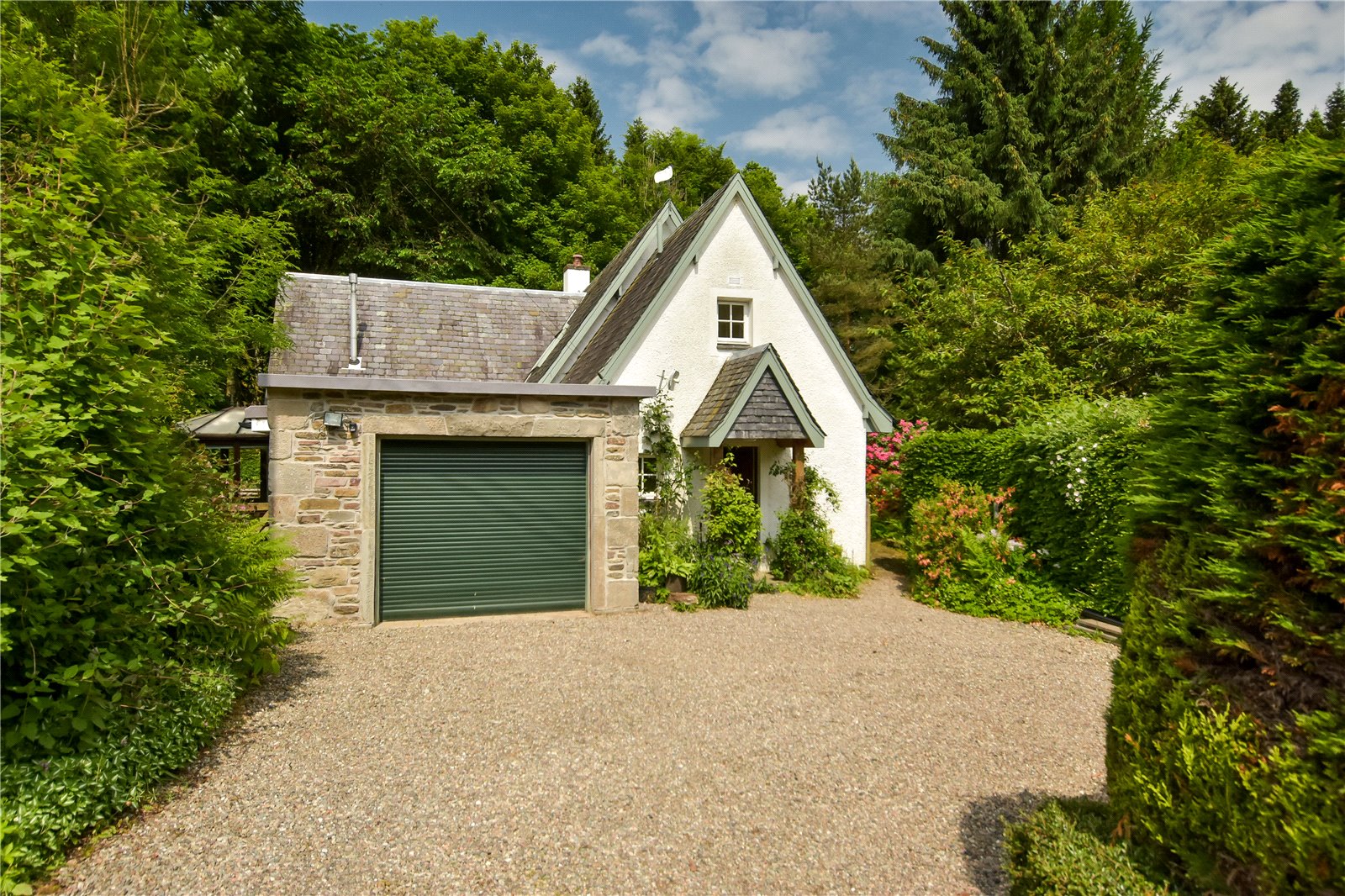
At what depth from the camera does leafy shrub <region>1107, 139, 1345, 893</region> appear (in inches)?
96.6

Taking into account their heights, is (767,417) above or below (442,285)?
below

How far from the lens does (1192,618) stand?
2.92 meters

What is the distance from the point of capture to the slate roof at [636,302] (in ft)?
41.7

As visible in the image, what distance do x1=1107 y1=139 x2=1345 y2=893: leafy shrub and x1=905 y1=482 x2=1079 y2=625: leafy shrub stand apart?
25.3 feet

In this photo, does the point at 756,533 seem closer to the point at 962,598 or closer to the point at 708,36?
the point at 962,598

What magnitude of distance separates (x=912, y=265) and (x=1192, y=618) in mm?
25211

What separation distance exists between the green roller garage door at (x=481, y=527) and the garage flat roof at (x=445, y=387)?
0.80m

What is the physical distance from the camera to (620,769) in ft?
17.0

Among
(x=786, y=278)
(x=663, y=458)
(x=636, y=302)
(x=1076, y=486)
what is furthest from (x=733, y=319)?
(x=1076, y=486)

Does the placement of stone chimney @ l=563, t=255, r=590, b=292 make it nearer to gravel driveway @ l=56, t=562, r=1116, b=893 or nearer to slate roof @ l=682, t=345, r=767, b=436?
slate roof @ l=682, t=345, r=767, b=436

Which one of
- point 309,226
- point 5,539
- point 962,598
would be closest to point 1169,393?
point 5,539

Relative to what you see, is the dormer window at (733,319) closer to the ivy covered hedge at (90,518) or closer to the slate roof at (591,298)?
the slate roof at (591,298)

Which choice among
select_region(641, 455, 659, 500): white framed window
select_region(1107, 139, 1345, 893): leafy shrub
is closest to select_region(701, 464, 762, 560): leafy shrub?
select_region(641, 455, 659, 500): white framed window

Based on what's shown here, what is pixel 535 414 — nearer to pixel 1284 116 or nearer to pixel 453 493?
pixel 453 493
